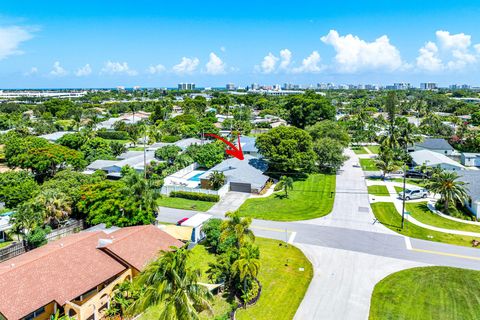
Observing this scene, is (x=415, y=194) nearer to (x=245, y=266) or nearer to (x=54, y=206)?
(x=245, y=266)

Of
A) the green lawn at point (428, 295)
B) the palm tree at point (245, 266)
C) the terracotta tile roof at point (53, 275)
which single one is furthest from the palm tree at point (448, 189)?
the terracotta tile roof at point (53, 275)

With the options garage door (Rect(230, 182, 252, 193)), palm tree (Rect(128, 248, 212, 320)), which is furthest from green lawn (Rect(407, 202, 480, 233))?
palm tree (Rect(128, 248, 212, 320))

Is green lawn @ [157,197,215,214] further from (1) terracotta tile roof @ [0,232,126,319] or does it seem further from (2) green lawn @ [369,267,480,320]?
(2) green lawn @ [369,267,480,320]

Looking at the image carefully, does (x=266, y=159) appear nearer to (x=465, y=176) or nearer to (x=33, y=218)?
(x=465, y=176)

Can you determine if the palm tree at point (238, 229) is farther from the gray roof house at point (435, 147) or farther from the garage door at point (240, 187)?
the gray roof house at point (435, 147)

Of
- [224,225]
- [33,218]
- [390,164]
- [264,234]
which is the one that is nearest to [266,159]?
[390,164]

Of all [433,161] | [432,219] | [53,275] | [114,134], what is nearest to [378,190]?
[432,219]
